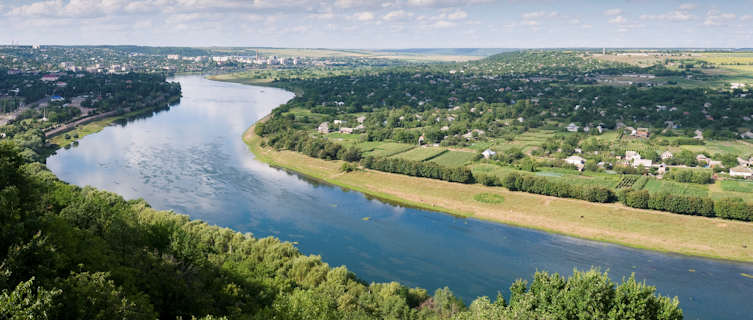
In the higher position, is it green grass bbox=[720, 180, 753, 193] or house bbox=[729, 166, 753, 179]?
house bbox=[729, 166, 753, 179]

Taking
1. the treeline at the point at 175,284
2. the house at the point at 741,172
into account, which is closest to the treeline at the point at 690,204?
the house at the point at 741,172

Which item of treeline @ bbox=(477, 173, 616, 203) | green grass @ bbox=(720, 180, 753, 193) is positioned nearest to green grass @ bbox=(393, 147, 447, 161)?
treeline @ bbox=(477, 173, 616, 203)

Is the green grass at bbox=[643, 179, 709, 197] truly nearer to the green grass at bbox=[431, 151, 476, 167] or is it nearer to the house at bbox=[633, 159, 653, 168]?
the house at bbox=[633, 159, 653, 168]

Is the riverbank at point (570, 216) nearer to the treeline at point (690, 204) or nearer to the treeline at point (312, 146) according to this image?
the treeline at point (690, 204)

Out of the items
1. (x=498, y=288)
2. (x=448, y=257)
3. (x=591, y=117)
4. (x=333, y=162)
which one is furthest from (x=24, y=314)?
(x=591, y=117)

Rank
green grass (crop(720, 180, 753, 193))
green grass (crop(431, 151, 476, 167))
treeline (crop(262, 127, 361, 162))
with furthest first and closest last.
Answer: treeline (crop(262, 127, 361, 162)) → green grass (crop(431, 151, 476, 167)) → green grass (crop(720, 180, 753, 193))

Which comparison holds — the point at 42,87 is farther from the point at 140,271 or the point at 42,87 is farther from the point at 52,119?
the point at 140,271

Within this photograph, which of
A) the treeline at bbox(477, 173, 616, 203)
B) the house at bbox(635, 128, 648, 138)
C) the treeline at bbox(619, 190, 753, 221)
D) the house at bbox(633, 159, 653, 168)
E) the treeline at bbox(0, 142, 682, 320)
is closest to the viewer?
the treeline at bbox(0, 142, 682, 320)
